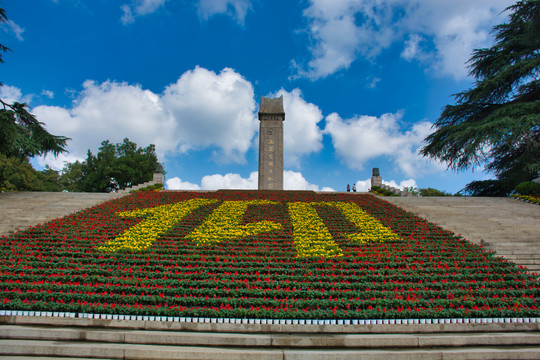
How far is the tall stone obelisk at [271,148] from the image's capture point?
111 ft

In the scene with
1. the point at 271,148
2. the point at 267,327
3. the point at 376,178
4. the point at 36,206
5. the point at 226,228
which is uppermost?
the point at 271,148

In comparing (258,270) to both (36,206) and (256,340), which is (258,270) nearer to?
(256,340)

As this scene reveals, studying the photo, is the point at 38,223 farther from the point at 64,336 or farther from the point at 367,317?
the point at 367,317

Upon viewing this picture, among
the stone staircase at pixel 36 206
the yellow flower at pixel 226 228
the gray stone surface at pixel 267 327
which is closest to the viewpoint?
the gray stone surface at pixel 267 327

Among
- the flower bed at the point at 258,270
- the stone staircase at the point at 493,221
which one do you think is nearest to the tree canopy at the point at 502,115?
the stone staircase at the point at 493,221

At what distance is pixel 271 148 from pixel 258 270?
26.4m

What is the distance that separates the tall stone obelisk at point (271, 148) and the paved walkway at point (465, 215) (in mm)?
15976

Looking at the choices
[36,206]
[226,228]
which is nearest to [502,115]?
[226,228]

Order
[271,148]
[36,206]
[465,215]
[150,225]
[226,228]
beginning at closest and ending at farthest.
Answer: [226,228], [150,225], [465,215], [36,206], [271,148]

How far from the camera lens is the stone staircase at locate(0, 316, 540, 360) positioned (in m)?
5.43

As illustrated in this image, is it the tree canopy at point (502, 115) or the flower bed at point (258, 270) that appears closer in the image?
the flower bed at point (258, 270)

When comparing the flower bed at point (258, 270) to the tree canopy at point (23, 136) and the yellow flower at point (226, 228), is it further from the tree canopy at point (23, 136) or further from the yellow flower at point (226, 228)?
the tree canopy at point (23, 136)

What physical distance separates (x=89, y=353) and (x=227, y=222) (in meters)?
8.10

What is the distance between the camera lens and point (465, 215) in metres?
15.2
